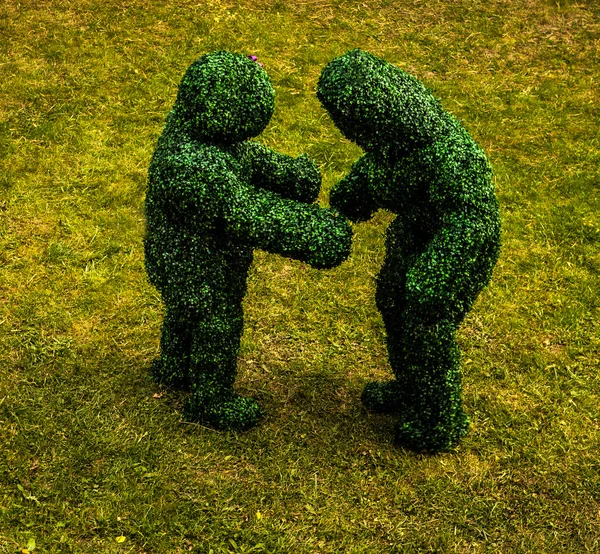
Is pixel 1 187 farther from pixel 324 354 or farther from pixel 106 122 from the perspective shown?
pixel 324 354

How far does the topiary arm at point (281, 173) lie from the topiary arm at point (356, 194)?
204mm

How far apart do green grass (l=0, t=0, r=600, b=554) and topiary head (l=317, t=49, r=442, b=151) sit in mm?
1940

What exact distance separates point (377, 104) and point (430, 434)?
79.1 inches

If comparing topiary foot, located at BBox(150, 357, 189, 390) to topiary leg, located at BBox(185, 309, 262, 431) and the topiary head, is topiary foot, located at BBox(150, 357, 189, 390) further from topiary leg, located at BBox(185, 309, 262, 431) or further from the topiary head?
the topiary head

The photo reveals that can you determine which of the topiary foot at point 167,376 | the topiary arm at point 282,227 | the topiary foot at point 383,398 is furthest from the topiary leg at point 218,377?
the topiary foot at point 383,398

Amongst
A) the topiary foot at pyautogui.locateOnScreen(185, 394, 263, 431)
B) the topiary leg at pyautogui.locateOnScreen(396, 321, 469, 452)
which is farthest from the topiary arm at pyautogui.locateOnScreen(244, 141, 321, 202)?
the topiary foot at pyautogui.locateOnScreen(185, 394, 263, 431)

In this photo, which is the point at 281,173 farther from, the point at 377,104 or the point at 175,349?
the point at 175,349

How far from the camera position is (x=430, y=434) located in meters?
5.44

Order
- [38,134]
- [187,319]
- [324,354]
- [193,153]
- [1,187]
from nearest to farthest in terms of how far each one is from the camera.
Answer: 1. [193,153]
2. [187,319]
3. [324,354]
4. [1,187]
5. [38,134]

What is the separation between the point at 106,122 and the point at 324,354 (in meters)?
3.79

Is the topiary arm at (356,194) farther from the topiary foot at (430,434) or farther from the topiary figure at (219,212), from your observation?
the topiary foot at (430,434)

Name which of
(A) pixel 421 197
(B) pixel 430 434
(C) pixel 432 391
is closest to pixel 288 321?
(B) pixel 430 434

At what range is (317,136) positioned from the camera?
8797 millimetres

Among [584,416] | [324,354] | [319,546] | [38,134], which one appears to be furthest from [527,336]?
[38,134]
